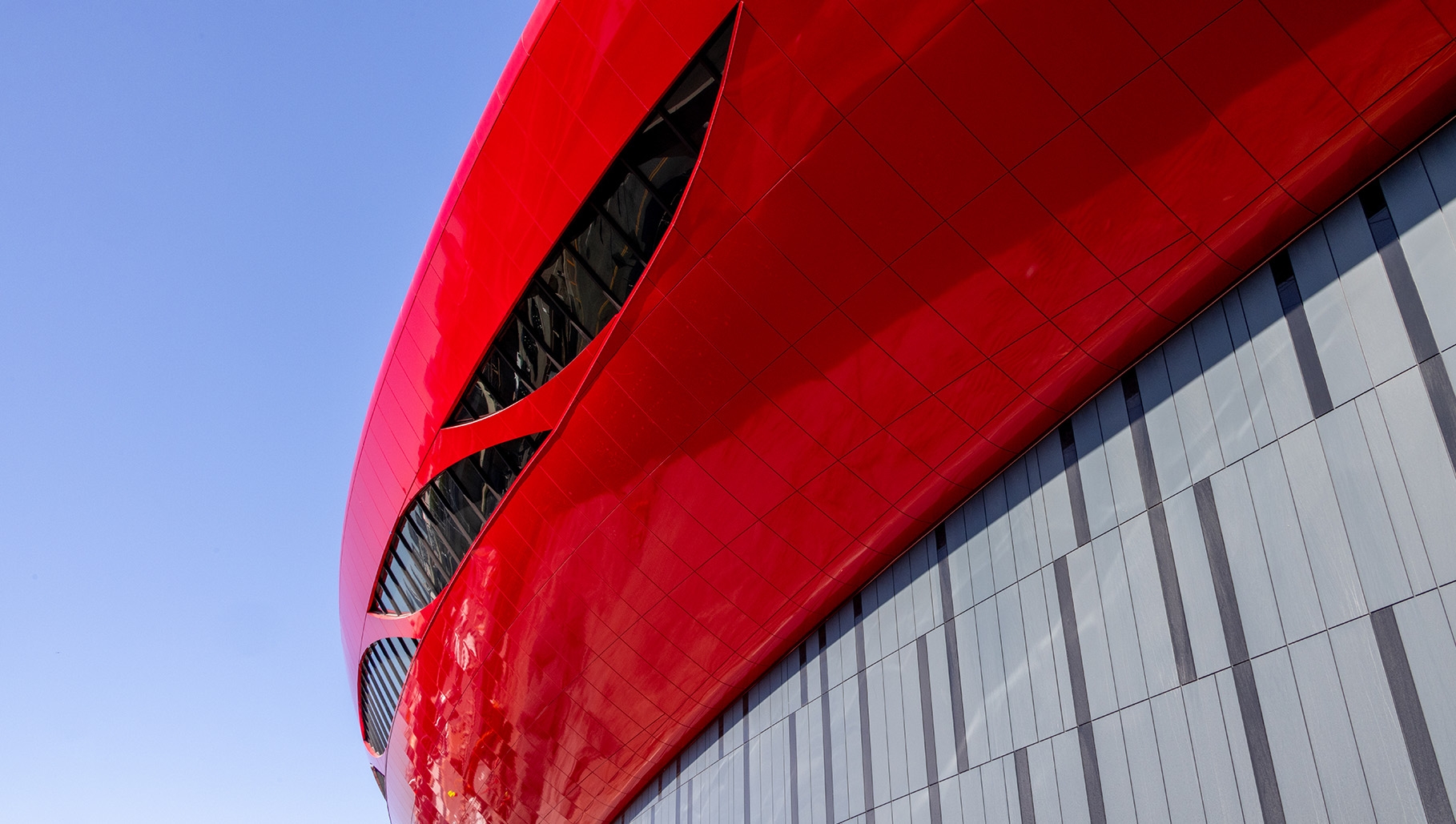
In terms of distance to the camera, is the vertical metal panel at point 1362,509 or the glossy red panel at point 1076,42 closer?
the vertical metal panel at point 1362,509

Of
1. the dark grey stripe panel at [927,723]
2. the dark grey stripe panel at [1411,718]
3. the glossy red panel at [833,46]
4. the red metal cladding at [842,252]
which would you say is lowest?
the dark grey stripe panel at [1411,718]

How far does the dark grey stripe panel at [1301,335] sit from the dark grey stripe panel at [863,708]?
7.35m

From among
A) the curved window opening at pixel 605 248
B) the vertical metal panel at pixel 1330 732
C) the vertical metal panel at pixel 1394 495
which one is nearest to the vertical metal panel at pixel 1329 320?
the vertical metal panel at pixel 1394 495

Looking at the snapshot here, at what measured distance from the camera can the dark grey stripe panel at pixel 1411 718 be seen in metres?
6.75

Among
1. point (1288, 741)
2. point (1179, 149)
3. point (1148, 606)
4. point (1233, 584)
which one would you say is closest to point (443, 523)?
point (1148, 606)

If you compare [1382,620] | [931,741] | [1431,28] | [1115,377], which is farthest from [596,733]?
[1431,28]

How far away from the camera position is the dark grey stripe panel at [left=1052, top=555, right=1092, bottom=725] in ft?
32.5

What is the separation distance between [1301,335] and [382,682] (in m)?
21.2

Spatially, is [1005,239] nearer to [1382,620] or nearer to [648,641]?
[1382,620]

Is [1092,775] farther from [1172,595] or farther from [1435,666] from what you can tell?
[1435,666]

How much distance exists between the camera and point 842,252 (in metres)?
10.5

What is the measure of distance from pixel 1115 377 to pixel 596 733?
39.6ft

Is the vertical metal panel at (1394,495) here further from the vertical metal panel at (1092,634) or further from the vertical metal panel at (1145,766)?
the vertical metal panel at (1092,634)

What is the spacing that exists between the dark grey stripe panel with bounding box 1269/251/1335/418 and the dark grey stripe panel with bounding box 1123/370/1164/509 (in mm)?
1740
